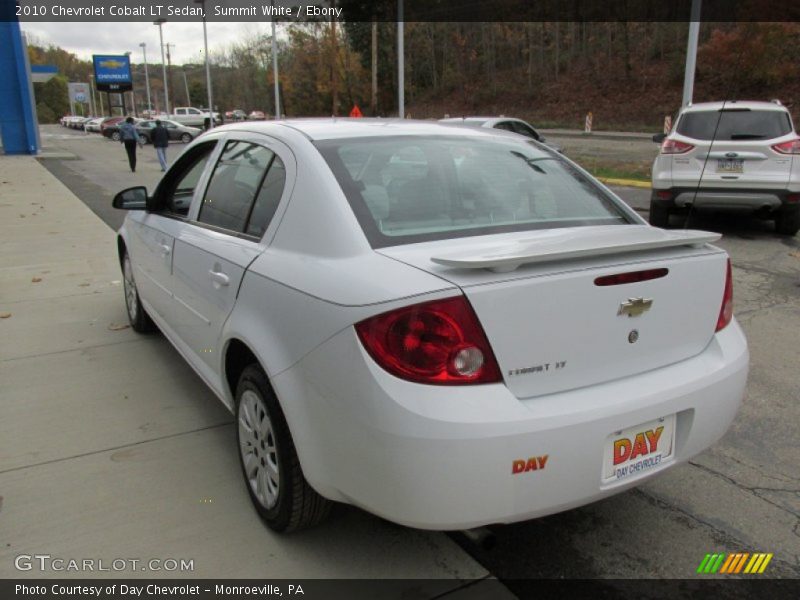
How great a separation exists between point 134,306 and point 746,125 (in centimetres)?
761

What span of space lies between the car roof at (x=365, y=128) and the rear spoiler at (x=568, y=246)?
936mm

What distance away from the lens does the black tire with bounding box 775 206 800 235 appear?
8453 millimetres

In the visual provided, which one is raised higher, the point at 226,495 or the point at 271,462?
the point at 271,462

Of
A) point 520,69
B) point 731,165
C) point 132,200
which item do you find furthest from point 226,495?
point 520,69

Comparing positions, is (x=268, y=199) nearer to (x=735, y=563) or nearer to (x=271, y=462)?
(x=271, y=462)

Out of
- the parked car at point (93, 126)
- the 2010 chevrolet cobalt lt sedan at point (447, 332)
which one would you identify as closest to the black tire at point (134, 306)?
the 2010 chevrolet cobalt lt sedan at point (447, 332)

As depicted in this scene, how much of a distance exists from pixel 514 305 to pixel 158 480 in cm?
202

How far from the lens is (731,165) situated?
830 centimetres

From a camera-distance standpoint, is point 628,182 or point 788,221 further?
point 628,182

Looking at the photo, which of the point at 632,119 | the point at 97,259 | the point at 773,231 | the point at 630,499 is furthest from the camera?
the point at 632,119

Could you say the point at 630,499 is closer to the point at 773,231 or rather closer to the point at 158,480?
the point at 158,480

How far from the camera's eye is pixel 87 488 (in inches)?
120

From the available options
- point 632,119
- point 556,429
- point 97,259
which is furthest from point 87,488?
point 632,119

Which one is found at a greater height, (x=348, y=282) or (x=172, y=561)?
(x=348, y=282)
